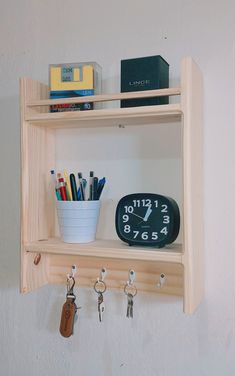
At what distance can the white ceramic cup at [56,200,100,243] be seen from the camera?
2.86 feet

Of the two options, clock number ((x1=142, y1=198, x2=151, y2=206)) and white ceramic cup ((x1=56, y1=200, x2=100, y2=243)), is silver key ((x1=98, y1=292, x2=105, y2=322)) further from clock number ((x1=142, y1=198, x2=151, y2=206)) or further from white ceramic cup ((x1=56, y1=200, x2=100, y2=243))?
clock number ((x1=142, y1=198, x2=151, y2=206))

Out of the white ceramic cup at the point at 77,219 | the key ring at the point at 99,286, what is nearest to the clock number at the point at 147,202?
the white ceramic cup at the point at 77,219

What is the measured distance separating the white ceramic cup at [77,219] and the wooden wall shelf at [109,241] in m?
0.03

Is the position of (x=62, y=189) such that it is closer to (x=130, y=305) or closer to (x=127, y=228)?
(x=127, y=228)

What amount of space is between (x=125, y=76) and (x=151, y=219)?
0.29 meters

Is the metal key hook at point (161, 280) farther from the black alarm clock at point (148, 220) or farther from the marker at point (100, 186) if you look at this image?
the marker at point (100, 186)

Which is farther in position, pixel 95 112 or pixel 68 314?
pixel 68 314

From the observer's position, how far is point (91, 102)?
2.82ft

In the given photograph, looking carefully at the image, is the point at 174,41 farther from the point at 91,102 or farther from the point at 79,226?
the point at 79,226

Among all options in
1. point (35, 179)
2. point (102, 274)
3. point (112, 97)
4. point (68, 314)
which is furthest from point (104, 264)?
point (112, 97)

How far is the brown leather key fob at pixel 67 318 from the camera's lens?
0.94 metres

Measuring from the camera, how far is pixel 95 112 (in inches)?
32.4

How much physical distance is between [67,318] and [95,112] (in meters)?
0.46

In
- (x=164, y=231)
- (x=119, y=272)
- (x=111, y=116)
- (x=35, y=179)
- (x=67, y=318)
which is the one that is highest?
(x=111, y=116)
